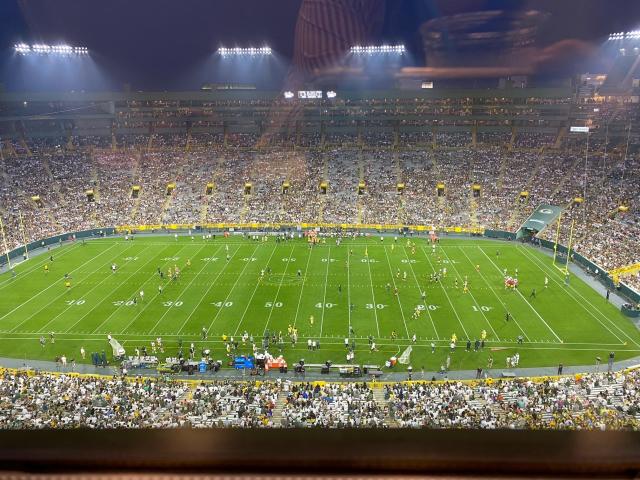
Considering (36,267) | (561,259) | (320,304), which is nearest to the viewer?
(320,304)

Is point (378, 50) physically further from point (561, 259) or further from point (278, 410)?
point (561, 259)

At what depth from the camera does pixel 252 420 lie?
16516mm

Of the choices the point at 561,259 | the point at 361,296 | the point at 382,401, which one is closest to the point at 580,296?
the point at 561,259

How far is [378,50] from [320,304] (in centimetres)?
1386

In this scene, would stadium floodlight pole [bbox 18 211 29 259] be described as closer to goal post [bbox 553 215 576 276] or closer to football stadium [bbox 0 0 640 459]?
football stadium [bbox 0 0 640 459]

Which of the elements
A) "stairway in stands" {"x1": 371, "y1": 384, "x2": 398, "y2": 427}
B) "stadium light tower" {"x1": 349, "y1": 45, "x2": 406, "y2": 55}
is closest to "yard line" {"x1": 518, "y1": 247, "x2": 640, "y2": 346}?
"stairway in stands" {"x1": 371, "y1": 384, "x2": 398, "y2": 427}

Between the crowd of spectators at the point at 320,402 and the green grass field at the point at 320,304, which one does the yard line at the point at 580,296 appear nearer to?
the green grass field at the point at 320,304

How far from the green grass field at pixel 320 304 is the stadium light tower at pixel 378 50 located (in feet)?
43.9

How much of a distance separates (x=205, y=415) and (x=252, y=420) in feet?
5.68

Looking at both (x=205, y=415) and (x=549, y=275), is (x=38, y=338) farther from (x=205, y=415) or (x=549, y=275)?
(x=549, y=275)

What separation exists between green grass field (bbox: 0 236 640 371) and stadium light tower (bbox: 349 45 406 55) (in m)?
13.4

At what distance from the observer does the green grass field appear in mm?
24672

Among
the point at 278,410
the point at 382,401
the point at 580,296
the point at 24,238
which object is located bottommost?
the point at 580,296

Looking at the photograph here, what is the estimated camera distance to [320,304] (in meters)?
29.7
